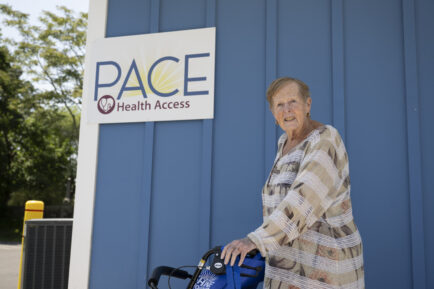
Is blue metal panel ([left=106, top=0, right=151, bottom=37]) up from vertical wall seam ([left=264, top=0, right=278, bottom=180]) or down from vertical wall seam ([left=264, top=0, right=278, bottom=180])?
up

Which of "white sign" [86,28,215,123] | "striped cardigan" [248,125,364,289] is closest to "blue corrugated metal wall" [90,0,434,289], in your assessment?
"white sign" [86,28,215,123]

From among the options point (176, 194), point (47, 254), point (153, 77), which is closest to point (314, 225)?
point (176, 194)

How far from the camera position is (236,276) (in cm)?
174

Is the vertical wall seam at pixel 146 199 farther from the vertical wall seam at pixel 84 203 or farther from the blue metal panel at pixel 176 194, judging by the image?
the vertical wall seam at pixel 84 203

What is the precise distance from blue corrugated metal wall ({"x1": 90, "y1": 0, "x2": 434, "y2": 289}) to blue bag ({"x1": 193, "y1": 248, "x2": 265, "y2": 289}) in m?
1.56

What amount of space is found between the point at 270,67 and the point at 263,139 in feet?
2.24

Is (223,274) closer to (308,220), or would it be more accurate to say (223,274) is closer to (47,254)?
(308,220)

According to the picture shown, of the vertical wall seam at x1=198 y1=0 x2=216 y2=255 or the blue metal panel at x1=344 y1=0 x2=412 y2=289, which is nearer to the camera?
the blue metal panel at x1=344 y1=0 x2=412 y2=289

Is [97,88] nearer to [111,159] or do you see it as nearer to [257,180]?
[111,159]

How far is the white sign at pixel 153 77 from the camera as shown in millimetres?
3834

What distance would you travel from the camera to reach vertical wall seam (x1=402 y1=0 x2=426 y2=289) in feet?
10.2

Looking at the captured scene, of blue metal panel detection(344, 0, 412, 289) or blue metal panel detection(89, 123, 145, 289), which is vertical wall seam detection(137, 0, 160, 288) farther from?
blue metal panel detection(344, 0, 412, 289)

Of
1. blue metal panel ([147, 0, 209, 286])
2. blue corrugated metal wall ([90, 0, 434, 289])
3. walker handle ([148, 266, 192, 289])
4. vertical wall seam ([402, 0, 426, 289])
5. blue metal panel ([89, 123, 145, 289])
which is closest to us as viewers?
walker handle ([148, 266, 192, 289])

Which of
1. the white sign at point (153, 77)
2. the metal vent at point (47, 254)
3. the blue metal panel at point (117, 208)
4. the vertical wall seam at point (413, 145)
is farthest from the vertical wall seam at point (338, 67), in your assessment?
the metal vent at point (47, 254)
